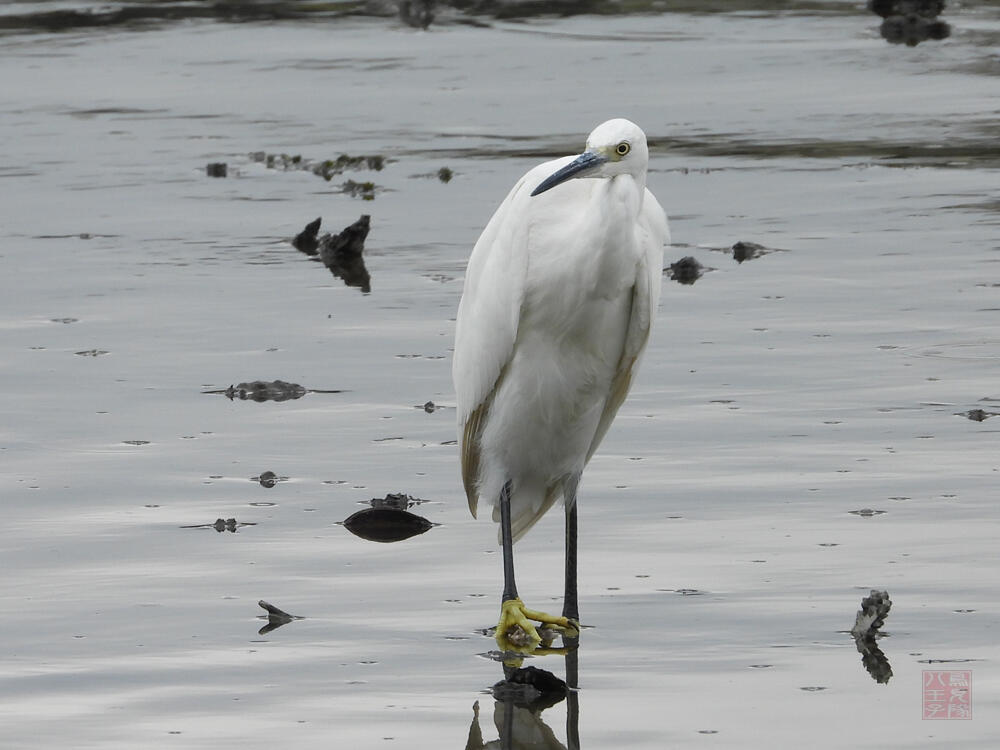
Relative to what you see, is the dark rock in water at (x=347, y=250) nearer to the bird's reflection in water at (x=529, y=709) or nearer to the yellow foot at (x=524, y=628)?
the yellow foot at (x=524, y=628)

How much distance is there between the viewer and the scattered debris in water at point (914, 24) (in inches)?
837

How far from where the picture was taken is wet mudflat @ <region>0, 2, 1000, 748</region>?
568cm

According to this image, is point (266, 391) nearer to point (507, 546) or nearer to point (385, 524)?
point (385, 524)

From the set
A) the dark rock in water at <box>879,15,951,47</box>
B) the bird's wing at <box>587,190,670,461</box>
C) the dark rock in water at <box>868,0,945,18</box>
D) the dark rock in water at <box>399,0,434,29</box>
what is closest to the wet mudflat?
the bird's wing at <box>587,190,670,461</box>

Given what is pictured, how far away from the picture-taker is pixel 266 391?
9094mm

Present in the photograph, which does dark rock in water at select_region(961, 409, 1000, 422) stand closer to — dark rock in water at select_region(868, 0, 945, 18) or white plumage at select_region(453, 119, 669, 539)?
white plumage at select_region(453, 119, 669, 539)

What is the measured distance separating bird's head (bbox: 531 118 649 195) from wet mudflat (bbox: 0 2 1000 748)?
1.36m

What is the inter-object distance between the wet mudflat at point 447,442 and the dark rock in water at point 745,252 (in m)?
0.05

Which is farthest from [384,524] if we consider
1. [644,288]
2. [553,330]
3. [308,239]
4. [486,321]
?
[308,239]

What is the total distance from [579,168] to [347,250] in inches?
236

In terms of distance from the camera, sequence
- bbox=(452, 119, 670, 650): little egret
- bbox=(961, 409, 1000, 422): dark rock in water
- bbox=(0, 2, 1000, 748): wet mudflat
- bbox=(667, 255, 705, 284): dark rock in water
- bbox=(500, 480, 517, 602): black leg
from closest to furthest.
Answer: bbox=(0, 2, 1000, 748): wet mudflat
bbox=(452, 119, 670, 650): little egret
bbox=(500, 480, 517, 602): black leg
bbox=(961, 409, 1000, 422): dark rock in water
bbox=(667, 255, 705, 284): dark rock in water

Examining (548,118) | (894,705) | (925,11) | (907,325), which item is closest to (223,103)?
(548,118)

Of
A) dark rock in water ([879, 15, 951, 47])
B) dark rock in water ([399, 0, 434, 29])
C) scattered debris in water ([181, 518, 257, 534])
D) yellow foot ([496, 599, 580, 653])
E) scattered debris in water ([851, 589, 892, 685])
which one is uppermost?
dark rock in water ([879, 15, 951, 47])

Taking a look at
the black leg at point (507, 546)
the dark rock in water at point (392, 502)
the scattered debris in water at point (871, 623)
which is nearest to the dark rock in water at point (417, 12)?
the dark rock in water at point (392, 502)
